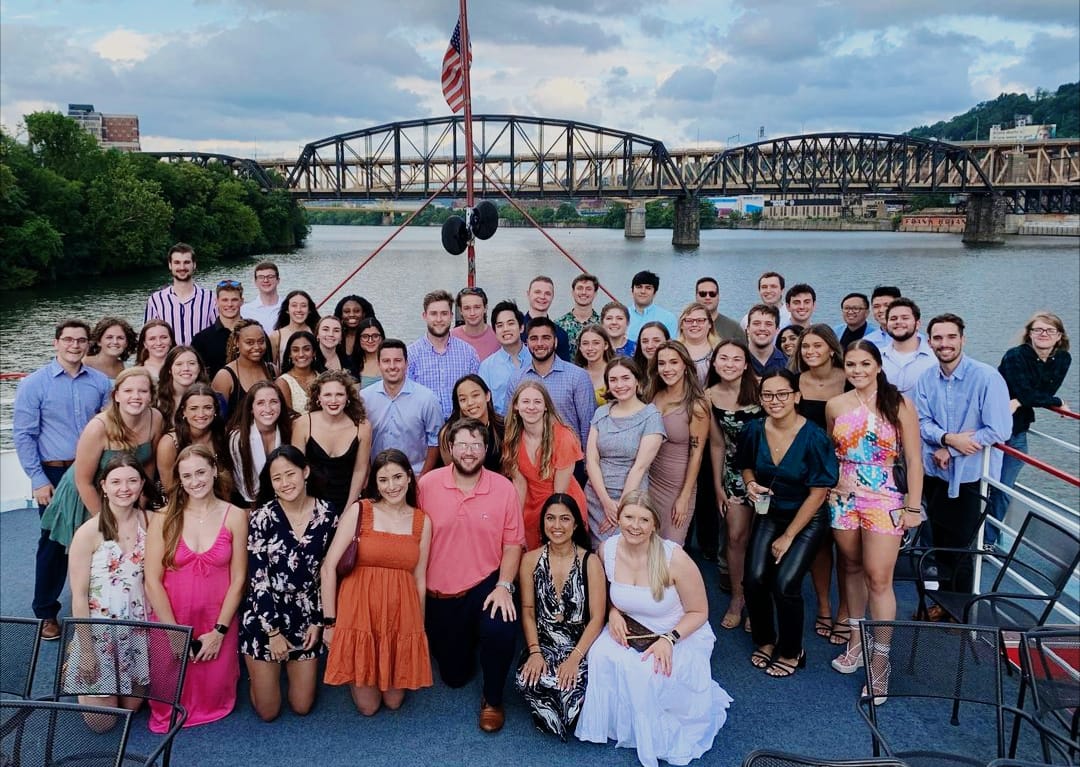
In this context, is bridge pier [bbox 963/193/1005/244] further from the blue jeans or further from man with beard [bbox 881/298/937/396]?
man with beard [bbox 881/298/937/396]

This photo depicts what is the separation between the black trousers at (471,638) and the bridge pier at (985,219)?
257 feet

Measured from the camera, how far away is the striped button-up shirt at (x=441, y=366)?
15.3 ft

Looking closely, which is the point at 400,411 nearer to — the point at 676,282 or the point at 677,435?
the point at 677,435

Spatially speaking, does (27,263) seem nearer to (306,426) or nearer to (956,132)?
(306,426)

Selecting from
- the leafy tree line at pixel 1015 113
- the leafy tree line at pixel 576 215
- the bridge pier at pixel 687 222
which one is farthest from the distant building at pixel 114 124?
the leafy tree line at pixel 1015 113

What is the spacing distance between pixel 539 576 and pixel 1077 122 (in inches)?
5369

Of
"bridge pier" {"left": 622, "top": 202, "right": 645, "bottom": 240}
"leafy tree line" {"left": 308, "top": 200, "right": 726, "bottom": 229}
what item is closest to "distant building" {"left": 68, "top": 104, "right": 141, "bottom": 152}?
"leafy tree line" {"left": 308, "top": 200, "right": 726, "bottom": 229}

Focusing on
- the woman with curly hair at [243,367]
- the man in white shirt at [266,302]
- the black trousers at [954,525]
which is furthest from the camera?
the man in white shirt at [266,302]

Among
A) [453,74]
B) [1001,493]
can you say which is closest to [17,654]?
[1001,493]

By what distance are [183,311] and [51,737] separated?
3.65 meters

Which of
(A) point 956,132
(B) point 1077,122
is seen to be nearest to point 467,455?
(B) point 1077,122

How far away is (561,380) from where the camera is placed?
13.9 feet

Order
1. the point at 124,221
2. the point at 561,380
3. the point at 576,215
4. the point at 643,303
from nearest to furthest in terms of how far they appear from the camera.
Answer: the point at 561,380 < the point at 643,303 < the point at 124,221 < the point at 576,215

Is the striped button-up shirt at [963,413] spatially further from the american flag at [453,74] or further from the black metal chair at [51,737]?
the american flag at [453,74]
